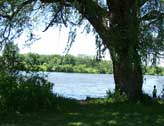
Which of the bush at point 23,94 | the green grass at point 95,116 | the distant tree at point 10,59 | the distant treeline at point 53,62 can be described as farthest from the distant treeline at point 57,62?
the green grass at point 95,116

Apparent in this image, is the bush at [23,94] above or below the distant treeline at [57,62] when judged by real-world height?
below

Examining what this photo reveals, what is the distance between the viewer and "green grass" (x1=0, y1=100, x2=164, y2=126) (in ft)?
44.0

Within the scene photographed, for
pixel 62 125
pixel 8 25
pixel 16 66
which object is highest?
pixel 8 25

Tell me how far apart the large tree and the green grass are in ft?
6.06

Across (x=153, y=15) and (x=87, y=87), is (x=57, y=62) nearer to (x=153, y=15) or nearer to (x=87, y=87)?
(x=153, y=15)

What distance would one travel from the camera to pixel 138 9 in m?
17.1

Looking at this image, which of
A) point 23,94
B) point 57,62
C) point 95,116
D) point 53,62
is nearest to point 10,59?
point 23,94

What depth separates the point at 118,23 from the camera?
734 inches

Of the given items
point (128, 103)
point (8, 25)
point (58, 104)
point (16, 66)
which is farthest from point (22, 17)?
point (128, 103)

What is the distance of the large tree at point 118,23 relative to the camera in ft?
54.7

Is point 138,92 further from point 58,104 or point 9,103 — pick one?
point 9,103

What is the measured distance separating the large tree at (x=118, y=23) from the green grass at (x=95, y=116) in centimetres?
185

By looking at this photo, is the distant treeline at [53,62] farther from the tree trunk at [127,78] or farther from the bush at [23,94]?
the bush at [23,94]

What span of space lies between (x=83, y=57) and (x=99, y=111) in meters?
5.09
